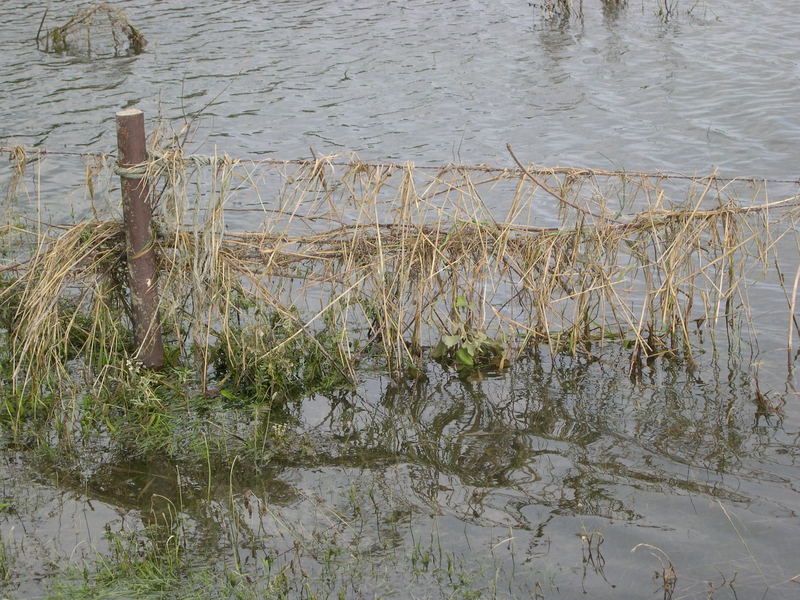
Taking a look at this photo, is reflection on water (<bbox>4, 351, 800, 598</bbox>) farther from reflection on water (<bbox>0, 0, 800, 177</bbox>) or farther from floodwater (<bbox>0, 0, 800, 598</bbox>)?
reflection on water (<bbox>0, 0, 800, 177</bbox>)

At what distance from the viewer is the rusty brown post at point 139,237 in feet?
16.9

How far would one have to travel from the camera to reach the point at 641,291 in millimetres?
7270

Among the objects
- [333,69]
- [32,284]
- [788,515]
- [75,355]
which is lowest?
[788,515]

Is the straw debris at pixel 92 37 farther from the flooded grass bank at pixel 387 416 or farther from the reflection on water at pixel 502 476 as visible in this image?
the reflection on water at pixel 502 476

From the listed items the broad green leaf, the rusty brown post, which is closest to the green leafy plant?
the broad green leaf

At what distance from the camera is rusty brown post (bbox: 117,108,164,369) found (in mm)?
→ 5156

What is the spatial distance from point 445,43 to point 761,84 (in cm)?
487

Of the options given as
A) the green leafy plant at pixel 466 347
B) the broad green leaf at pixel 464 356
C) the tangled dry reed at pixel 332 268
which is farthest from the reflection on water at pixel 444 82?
the broad green leaf at pixel 464 356

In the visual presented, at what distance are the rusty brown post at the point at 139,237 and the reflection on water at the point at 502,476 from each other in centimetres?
56

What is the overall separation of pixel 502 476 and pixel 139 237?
2.45 metres

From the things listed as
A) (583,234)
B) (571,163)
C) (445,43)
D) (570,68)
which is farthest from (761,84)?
(583,234)

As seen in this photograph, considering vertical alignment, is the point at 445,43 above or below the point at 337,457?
above

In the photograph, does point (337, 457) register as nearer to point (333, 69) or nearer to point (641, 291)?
point (641, 291)

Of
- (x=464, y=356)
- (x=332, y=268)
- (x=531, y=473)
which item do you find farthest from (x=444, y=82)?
(x=531, y=473)
